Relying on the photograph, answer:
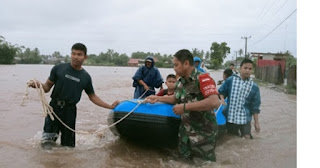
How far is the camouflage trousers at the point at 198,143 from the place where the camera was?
3336 millimetres

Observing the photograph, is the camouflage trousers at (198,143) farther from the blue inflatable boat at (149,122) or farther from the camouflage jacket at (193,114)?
the blue inflatable boat at (149,122)

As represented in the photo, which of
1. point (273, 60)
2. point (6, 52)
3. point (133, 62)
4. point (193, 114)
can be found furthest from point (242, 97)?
point (133, 62)

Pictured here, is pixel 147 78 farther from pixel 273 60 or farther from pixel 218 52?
pixel 218 52

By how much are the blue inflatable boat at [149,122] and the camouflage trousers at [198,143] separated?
1.03ft

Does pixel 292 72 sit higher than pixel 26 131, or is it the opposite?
pixel 292 72

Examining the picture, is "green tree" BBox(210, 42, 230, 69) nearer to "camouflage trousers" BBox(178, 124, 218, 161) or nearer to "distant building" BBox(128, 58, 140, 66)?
"distant building" BBox(128, 58, 140, 66)

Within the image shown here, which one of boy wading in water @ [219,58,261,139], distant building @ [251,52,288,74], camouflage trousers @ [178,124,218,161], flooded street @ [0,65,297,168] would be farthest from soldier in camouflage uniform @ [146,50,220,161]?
distant building @ [251,52,288,74]

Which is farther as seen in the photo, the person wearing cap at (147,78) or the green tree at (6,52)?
the green tree at (6,52)

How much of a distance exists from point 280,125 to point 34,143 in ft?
17.6

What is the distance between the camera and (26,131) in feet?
18.2

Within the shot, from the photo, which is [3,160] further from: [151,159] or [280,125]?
[280,125]

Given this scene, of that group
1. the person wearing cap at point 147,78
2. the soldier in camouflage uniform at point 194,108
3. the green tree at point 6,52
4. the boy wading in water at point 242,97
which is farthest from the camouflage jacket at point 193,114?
the green tree at point 6,52
